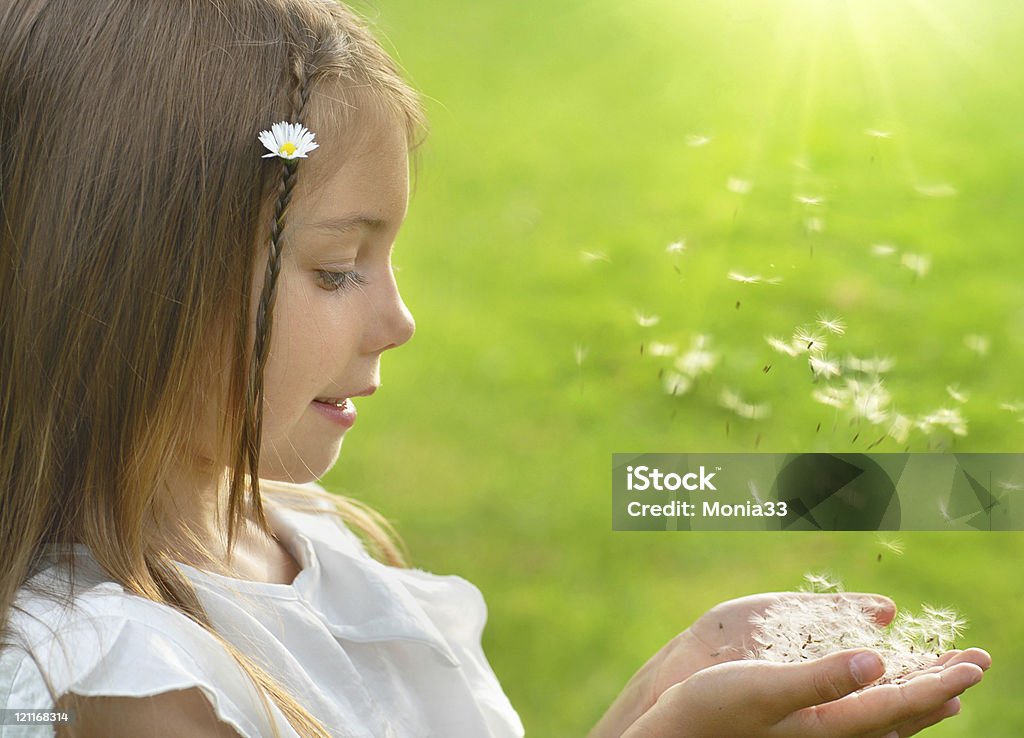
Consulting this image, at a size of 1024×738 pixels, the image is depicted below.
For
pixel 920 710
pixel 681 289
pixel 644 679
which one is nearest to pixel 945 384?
pixel 681 289

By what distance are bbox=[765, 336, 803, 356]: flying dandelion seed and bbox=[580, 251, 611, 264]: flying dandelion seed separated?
530 millimetres

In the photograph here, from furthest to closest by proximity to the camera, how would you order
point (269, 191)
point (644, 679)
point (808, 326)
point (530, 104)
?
point (530, 104)
point (808, 326)
point (644, 679)
point (269, 191)

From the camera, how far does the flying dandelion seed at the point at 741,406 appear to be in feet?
6.08

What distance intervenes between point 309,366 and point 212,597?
21cm

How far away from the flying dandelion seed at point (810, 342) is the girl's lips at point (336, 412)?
69 cm

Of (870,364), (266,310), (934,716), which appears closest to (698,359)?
(870,364)

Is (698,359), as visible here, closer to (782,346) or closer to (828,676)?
(782,346)

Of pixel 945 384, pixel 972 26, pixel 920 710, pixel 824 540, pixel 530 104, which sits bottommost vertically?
pixel 824 540

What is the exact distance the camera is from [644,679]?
1.15 metres

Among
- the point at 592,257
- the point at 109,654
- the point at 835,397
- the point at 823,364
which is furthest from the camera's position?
the point at 592,257

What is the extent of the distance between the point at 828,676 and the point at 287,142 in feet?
2.04

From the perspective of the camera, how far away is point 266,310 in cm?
87

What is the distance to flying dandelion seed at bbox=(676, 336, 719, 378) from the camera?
2025mm

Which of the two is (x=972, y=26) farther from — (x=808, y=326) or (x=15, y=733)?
(x=15, y=733)
